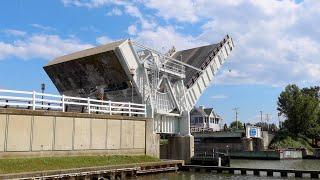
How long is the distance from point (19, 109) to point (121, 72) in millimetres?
14412

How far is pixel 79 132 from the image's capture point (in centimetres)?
2619

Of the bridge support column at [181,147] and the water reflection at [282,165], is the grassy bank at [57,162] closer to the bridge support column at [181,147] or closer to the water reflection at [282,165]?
the bridge support column at [181,147]

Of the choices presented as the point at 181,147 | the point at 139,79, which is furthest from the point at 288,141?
the point at 139,79

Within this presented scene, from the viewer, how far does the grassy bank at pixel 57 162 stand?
20281 millimetres

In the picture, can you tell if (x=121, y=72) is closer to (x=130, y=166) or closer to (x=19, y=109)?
(x=130, y=166)

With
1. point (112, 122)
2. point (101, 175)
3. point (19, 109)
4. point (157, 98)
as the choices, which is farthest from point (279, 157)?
point (19, 109)

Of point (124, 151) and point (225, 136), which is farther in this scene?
point (225, 136)

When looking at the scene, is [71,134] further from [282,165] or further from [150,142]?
[282,165]

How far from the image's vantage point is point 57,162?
23.0 meters

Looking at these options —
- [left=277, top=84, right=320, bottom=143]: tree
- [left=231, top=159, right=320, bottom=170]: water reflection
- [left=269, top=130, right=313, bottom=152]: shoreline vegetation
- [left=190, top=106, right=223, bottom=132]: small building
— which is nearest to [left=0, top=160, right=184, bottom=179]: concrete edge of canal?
[left=231, top=159, right=320, bottom=170]: water reflection

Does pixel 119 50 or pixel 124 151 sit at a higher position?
pixel 119 50

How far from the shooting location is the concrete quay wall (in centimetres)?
2197

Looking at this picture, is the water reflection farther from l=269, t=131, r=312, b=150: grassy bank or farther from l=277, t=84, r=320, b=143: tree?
l=277, t=84, r=320, b=143: tree

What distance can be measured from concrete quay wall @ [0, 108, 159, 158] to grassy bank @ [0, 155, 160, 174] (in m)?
0.68
